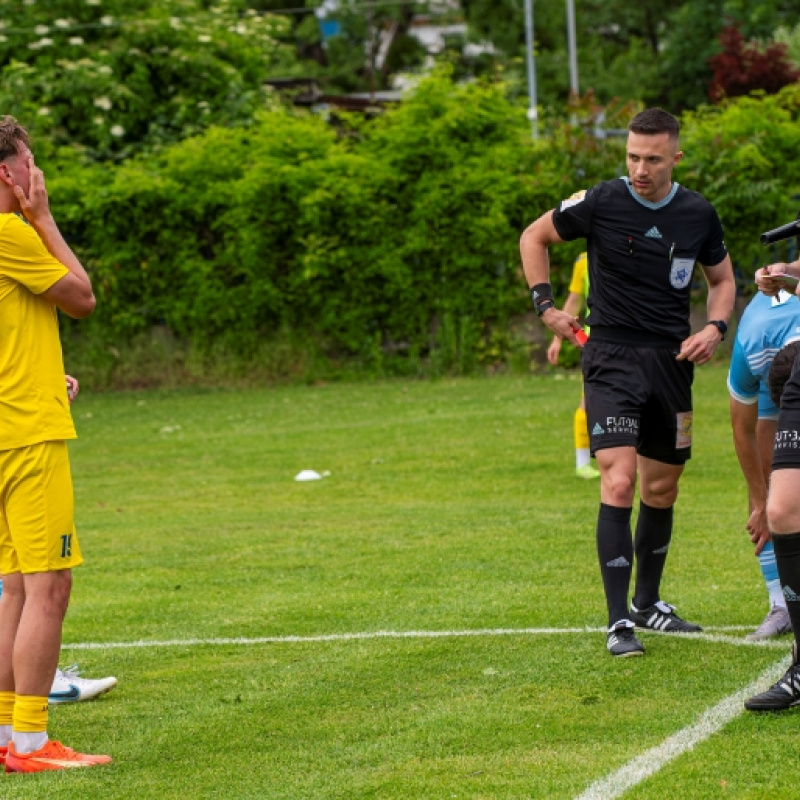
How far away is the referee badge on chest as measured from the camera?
23.3 feet

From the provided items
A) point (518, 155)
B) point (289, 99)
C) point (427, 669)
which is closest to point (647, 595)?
point (427, 669)

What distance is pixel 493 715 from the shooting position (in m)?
5.85

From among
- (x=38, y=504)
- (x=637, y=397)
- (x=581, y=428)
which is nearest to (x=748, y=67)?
(x=581, y=428)

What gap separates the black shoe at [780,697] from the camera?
223 inches

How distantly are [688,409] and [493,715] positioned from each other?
6.56ft

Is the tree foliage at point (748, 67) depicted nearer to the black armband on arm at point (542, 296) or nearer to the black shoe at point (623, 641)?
the black armband on arm at point (542, 296)

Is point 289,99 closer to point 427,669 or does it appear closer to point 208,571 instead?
point 208,571

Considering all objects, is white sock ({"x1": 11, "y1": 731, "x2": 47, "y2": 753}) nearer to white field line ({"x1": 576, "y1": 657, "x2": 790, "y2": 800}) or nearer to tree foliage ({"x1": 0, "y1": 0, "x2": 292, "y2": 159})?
white field line ({"x1": 576, "y1": 657, "x2": 790, "y2": 800})

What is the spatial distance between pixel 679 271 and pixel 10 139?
310cm

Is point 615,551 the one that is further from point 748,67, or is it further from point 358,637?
point 748,67

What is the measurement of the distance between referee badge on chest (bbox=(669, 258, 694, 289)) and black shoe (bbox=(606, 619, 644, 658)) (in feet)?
5.06

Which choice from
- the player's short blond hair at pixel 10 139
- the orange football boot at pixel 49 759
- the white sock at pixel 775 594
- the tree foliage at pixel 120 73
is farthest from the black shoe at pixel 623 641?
the tree foliage at pixel 120 73

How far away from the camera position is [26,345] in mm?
5605

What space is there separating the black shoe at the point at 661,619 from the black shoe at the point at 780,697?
4.88 ft
